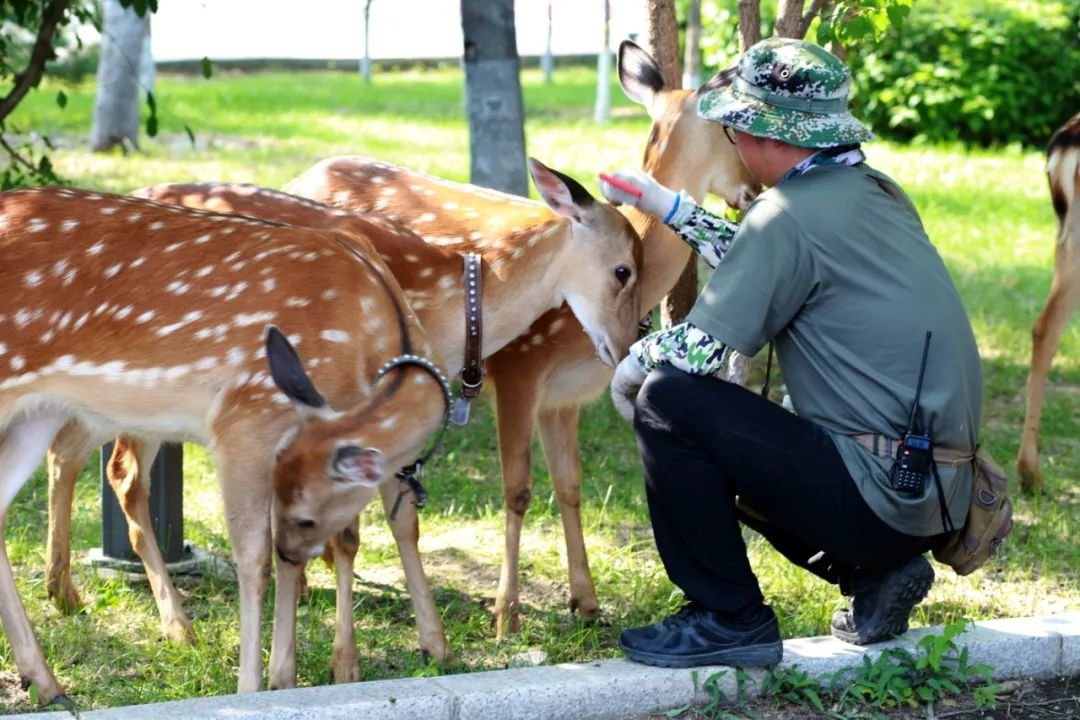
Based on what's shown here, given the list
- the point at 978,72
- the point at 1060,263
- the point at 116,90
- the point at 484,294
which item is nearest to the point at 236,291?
the point at 484,294

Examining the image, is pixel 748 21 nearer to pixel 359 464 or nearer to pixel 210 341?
pixel 210 341

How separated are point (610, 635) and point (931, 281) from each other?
1784mm

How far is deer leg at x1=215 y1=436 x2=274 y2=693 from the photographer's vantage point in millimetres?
4449

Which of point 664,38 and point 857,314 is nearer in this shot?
point 857,314

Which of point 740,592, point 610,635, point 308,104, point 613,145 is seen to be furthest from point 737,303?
point 308,104

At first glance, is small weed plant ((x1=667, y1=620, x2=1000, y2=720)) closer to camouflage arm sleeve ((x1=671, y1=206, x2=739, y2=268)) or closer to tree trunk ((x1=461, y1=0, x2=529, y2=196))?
camouflage arm sleeve ((x1=671, y1=206, x2=739, y2=268))

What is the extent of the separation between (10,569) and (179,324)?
903mm

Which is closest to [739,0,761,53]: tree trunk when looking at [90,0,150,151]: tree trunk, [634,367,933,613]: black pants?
[634,367,933,613]: black pants

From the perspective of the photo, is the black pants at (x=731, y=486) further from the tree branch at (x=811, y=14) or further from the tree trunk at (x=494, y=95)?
the tree trunk at (x=494, y=95)

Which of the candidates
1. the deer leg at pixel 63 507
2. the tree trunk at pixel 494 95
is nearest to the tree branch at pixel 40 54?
the tree trunk at pixel 494 95

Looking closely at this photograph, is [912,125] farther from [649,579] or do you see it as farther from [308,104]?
[649,579]

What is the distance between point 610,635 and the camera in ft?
17.5

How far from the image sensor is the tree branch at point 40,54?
7.14 metres

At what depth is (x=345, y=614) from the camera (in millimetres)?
4887
